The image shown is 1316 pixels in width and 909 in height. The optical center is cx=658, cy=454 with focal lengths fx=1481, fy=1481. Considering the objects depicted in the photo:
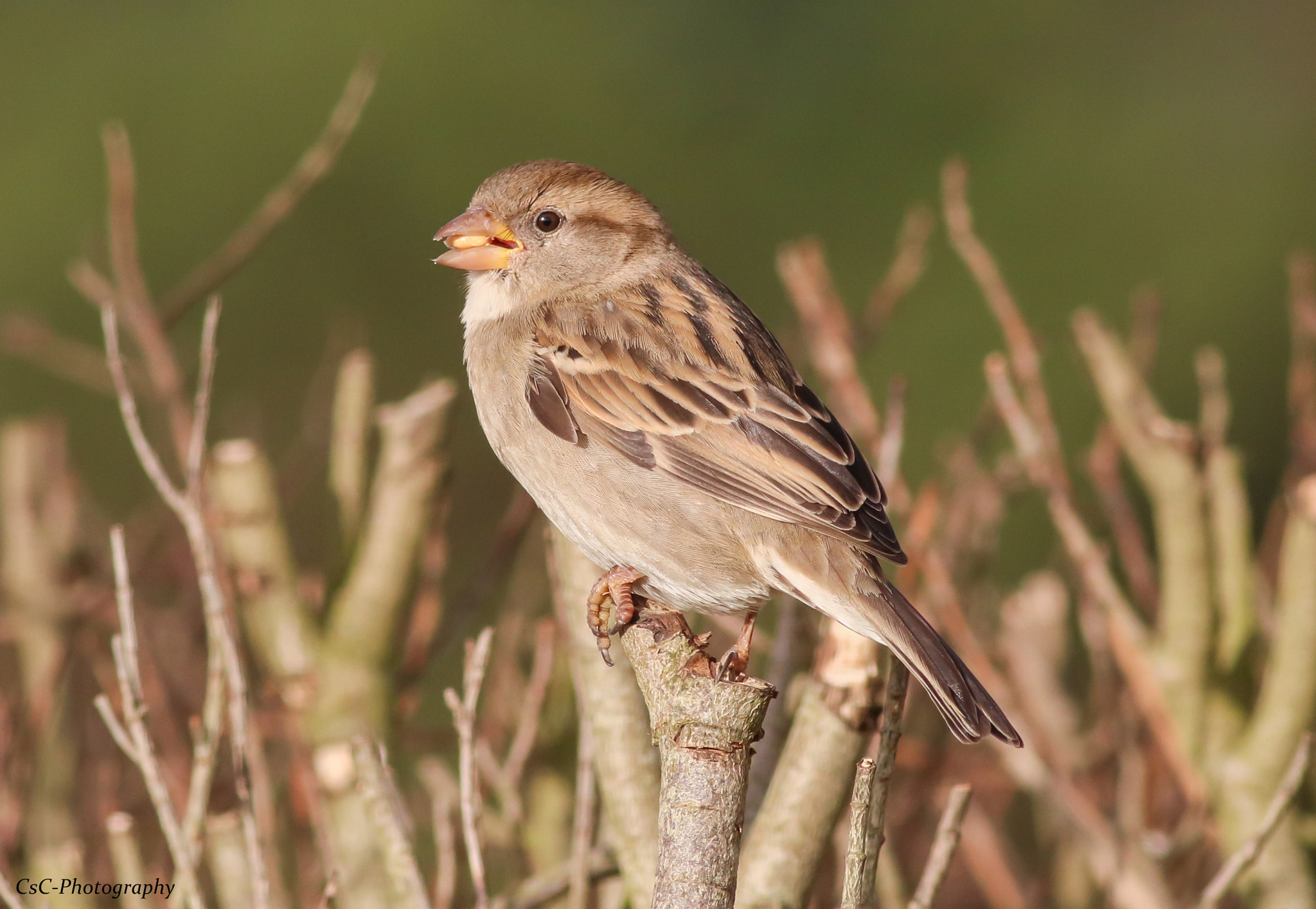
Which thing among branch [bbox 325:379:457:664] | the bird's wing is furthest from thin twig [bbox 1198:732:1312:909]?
branch [bbox 325:379:457:664]

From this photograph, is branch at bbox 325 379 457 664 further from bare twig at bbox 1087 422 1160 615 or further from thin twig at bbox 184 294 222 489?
bare twig at bbox 1087 422 1160 615

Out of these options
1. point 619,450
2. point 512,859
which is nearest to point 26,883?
point 512,859

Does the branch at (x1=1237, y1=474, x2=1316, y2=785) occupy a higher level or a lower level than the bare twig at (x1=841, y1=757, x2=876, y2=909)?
higher

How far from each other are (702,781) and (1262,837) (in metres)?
0.71

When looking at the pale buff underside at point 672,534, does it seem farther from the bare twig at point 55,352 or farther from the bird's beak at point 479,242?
the bare twig at point 55,352

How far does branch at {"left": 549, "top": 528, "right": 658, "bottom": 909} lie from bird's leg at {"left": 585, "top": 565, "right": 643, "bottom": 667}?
0.17 metres

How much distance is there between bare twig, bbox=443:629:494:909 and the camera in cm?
162

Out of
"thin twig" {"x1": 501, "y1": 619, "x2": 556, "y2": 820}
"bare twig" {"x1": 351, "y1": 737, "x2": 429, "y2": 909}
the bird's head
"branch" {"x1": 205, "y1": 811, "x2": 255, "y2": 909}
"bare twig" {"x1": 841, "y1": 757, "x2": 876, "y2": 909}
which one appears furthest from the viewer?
the bird's head

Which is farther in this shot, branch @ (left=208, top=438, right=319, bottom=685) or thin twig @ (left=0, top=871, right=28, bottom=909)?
branch @ (left=208, top=438, right=319, bottom=685)

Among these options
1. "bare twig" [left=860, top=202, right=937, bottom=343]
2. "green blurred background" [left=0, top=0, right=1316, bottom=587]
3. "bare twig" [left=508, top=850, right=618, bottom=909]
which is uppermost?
"green blurred background" [left=0, top=0, right=1316, bottom=587]

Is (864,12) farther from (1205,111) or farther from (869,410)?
(869,410)

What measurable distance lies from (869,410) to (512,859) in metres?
0.95

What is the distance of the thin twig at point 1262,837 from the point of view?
1.79m

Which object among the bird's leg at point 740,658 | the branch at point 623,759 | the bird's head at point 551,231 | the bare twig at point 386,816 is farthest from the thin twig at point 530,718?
the bird's head at point 551,231
